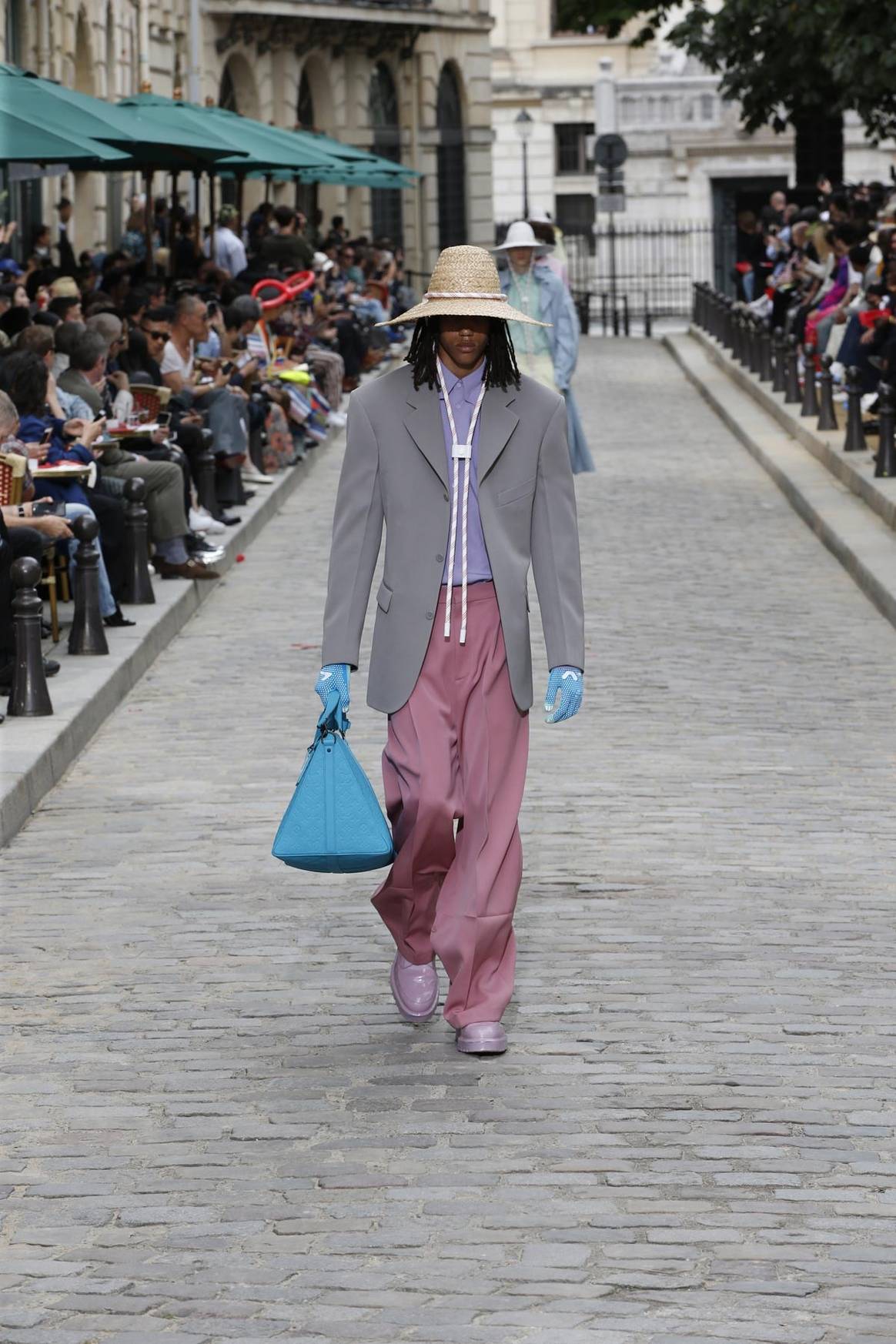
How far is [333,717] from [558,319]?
11056mm

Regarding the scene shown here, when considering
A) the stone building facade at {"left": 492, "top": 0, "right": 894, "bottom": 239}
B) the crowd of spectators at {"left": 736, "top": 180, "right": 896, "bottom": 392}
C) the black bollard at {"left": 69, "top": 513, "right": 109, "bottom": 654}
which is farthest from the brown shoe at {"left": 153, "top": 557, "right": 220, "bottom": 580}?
the stone building facade at {"left": 492, "top": 0, "right": 894, "bottom": 239}

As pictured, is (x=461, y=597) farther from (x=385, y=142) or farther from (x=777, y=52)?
(x=385, y=142)

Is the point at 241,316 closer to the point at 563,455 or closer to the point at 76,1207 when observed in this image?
the point at 563,455

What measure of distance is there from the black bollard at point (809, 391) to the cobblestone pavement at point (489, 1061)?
37.7ft

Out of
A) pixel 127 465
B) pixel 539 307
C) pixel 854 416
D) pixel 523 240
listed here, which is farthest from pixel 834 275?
pixel 127 465

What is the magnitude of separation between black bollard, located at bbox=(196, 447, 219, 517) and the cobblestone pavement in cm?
468

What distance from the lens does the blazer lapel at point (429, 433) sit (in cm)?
629

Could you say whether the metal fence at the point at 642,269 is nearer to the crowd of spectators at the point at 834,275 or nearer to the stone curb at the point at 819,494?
the crowd of spectators at the point at 834,275

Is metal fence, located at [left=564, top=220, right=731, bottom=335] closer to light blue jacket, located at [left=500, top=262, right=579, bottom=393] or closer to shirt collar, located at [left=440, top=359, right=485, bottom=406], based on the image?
light blue jacket, located at [left=500, top=262, right=579, bottom=393]

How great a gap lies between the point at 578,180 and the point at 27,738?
59.6 meters

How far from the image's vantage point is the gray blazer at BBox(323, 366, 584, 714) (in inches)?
247

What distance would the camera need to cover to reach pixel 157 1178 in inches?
214

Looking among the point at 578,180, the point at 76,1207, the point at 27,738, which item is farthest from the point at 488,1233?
the point at 578,180

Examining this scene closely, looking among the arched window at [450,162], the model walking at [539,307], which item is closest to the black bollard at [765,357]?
the model walking at [539,307]
